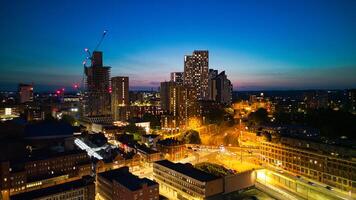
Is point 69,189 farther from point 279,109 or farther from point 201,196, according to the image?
point 279,109

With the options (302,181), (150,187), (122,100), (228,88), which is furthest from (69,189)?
(228,88)

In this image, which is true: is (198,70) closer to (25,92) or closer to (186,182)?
(25,92)

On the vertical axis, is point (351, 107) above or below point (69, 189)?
above

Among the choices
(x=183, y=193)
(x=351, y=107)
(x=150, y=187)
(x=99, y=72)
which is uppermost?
(x=99, y=72)

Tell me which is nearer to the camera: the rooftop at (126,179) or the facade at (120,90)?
the rooftop at (126,179)

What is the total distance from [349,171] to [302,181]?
272 cm

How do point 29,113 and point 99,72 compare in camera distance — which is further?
point 99,72

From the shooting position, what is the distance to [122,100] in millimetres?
54469

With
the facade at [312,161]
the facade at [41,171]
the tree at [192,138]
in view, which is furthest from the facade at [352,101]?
the facade at [41,171]

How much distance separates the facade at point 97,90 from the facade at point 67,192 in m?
38.9

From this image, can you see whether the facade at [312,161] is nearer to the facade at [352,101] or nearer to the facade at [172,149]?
the facade at [172,149]

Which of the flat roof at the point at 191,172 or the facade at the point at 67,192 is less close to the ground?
the flat roof at the point at 191,172

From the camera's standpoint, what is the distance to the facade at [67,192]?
13859 millimetres

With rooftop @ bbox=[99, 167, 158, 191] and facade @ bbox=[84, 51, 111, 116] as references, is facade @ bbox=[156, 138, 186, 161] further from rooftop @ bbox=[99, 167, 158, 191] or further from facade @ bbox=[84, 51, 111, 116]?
facade @ bbox=[84, 51, 111, 116]
